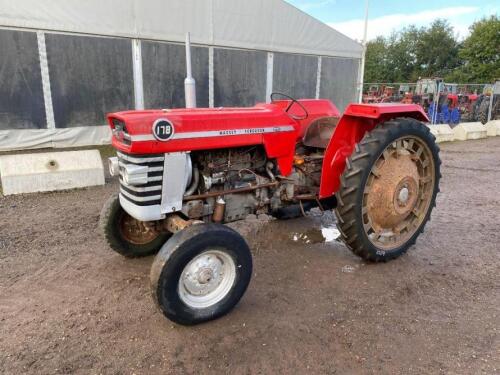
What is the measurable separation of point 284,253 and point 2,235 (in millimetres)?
2929

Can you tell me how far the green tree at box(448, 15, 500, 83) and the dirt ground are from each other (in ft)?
106

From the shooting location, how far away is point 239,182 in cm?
313

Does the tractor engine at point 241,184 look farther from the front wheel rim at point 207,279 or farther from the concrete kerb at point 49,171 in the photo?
the concrete kerb at point 49,171

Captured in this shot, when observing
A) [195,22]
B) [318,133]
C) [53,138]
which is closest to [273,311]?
[318,133]

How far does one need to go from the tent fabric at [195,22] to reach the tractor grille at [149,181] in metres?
6.95

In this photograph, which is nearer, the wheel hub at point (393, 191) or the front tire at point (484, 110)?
the wheel hub at point (393, 191)

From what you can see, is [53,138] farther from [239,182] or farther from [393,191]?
[393,191]

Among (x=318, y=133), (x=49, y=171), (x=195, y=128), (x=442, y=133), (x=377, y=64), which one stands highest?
(x=377, y=64)

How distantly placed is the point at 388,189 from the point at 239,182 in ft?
4.37

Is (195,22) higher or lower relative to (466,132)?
higher

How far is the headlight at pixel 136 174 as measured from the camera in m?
2.56

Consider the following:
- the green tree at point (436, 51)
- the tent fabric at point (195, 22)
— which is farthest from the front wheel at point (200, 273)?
the green tree at point (436, 51)

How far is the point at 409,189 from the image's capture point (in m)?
3.55

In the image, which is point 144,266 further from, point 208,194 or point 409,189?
point 409,189
